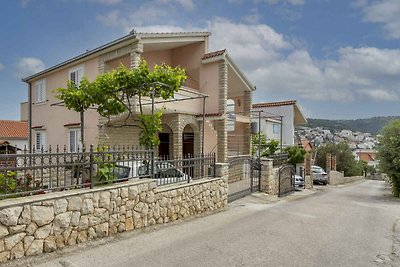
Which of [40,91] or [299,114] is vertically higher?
[40,91]

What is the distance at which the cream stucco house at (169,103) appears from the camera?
14.7 metres

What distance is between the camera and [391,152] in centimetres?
1850

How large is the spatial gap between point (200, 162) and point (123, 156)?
3.46 metres

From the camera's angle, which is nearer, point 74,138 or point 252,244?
point 252,244

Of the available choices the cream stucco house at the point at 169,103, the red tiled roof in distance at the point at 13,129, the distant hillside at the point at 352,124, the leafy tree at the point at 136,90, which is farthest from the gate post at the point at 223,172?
the distant hillside at the point at 352,124

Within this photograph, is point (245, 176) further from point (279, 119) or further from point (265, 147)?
point (279, 119)

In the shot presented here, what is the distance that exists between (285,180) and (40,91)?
15.3 metres

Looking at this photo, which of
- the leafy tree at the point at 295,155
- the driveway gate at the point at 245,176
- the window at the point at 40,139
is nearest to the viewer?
the driveway gate at the point at 245,176

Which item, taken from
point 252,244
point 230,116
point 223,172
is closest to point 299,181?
point 230,116

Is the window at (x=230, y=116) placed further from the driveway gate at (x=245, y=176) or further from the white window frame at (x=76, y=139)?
the white window frame at (x=76, y=139)

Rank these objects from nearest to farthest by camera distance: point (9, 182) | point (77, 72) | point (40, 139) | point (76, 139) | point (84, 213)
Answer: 1. point (9, 182)
2. point (84, 213)
3. point (76, 139)
4. point (77, 72)
5. point (40, 139)

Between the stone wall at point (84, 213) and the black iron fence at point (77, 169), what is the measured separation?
254 millimetres

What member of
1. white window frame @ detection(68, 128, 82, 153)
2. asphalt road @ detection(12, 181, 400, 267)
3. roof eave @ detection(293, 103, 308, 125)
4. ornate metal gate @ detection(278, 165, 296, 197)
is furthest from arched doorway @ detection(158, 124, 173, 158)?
roof eave @ detection(293, 103, 308, 125)

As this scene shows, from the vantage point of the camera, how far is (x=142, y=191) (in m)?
7.77
